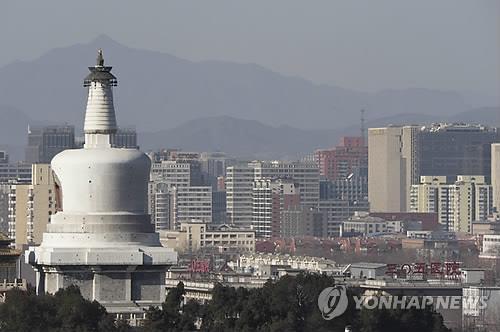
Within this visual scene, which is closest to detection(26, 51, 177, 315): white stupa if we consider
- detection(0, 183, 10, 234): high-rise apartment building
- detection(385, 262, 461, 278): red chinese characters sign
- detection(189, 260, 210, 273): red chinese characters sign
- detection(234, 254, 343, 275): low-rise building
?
detection(385, 262, 461, 278): red chinese characters sign

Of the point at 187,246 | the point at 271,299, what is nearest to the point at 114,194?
the point at 271,299

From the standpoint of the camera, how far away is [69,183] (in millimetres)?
73312

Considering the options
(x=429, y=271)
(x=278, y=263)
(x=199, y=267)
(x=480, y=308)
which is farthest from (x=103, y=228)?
(x=278, y=263)

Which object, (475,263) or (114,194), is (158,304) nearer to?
(114,194)

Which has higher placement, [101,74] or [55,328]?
[101,74]

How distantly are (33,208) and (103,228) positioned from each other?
64.5 metres

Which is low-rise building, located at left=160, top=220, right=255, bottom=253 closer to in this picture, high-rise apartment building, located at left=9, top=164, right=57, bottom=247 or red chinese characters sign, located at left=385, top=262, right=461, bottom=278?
high-rise apartment building, located at left=9, top=164, right=57, bottom=247

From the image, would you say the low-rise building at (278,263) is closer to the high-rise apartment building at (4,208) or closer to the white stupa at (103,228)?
the high-rise apartment building at (4,208)

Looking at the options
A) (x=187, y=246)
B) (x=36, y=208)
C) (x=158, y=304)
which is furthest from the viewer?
(x=187, y=246)

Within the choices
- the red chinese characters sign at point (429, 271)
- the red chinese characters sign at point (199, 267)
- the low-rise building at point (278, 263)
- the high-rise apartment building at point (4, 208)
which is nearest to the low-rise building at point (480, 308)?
the red chinese characters sign at point (429, 271)

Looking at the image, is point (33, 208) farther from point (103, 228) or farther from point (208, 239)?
point (103, 228)

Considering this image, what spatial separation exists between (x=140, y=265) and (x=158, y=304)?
1241 mm

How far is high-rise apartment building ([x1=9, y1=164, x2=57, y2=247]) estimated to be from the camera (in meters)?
132

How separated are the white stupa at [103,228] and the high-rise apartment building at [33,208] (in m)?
54.3
